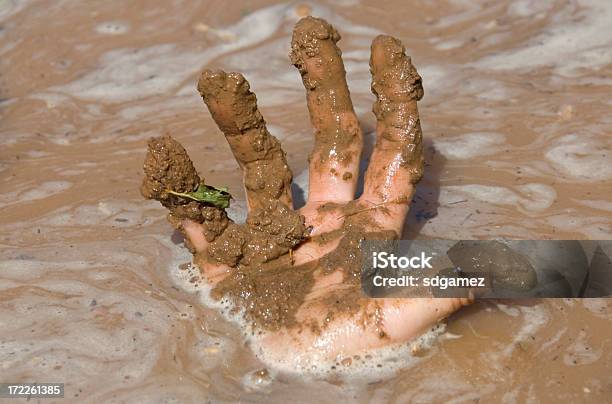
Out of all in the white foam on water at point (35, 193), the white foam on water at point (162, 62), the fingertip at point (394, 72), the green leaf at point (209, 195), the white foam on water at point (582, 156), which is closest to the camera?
the green leaf at point (209, 195)

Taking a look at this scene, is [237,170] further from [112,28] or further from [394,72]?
[112,28]

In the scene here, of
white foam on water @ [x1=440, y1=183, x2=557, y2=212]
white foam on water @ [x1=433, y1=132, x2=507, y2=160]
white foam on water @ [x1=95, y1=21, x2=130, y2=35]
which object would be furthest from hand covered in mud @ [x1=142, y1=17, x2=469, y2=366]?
white foam on water @ [x1=95, y1=21, x2=130, y2=35]

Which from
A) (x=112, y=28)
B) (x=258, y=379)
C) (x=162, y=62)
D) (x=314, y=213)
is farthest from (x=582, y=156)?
(x=112, y=28)

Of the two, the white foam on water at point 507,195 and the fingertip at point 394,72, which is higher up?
the fingertip at point 394,72

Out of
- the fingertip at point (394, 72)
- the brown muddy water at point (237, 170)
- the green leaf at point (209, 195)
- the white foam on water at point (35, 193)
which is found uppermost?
the fingertip at point (394, 72)

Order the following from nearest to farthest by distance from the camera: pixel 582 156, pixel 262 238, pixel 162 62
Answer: pixel 262 238 < pixel 582 156 < pixel 162 62

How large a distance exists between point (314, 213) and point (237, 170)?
37.8 inches

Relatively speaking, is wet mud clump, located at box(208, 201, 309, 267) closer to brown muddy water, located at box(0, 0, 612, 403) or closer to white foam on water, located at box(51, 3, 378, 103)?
brown muddy water, located at box(0, 0, 612, 403)

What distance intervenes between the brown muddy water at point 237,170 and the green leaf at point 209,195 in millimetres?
432

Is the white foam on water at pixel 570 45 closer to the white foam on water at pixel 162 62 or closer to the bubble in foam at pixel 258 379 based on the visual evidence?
the white foam on water at pixel 162 62

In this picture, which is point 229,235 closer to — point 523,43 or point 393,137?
point 393,137

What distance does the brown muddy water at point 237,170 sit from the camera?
92.9 inches

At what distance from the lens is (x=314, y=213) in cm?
279

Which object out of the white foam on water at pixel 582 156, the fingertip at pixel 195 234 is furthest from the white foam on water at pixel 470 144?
the fingertip at pixel 195 234
